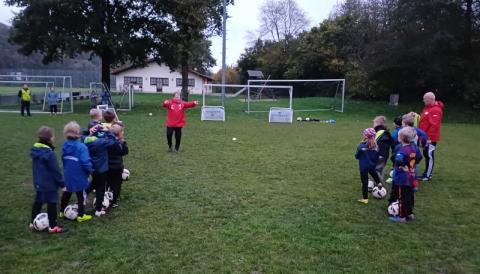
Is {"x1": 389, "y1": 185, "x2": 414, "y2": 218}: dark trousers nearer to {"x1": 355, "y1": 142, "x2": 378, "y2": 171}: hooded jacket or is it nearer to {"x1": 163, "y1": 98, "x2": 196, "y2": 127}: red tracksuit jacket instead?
{"x1": 355, "y1": 142, "x2": 378, "y2": 171}: hooded jacket

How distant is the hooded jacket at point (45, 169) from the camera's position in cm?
530

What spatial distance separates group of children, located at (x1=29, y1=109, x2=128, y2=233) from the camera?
5.34 m

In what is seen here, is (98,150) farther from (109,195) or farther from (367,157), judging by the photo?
(367,157)

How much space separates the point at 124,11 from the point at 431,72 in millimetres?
21045

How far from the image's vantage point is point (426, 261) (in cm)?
489

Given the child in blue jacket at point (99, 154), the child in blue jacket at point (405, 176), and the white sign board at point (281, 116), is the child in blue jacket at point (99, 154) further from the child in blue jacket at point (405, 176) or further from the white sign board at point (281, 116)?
the white sign board at point (281, 116)

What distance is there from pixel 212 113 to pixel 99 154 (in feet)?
52.4

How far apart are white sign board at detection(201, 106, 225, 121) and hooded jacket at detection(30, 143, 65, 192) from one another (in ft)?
54.3

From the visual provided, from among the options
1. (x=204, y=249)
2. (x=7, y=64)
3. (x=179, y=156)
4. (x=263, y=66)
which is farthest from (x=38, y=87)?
(x=7, y=64)

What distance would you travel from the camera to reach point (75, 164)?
5.73m

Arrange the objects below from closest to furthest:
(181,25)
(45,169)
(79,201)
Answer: (45,169) < (79,201) < (181,25)

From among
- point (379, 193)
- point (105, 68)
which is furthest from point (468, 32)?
point (105, 68)

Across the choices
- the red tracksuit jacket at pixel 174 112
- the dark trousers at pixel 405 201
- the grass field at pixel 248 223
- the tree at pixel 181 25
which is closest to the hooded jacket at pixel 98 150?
the grass field at pixel 248 223

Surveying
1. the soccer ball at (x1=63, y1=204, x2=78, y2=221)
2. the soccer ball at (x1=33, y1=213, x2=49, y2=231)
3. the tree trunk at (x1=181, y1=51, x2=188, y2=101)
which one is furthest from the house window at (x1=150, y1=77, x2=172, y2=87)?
the soccer ball at (x1=33, y1=213, x2=49, y2=231)
